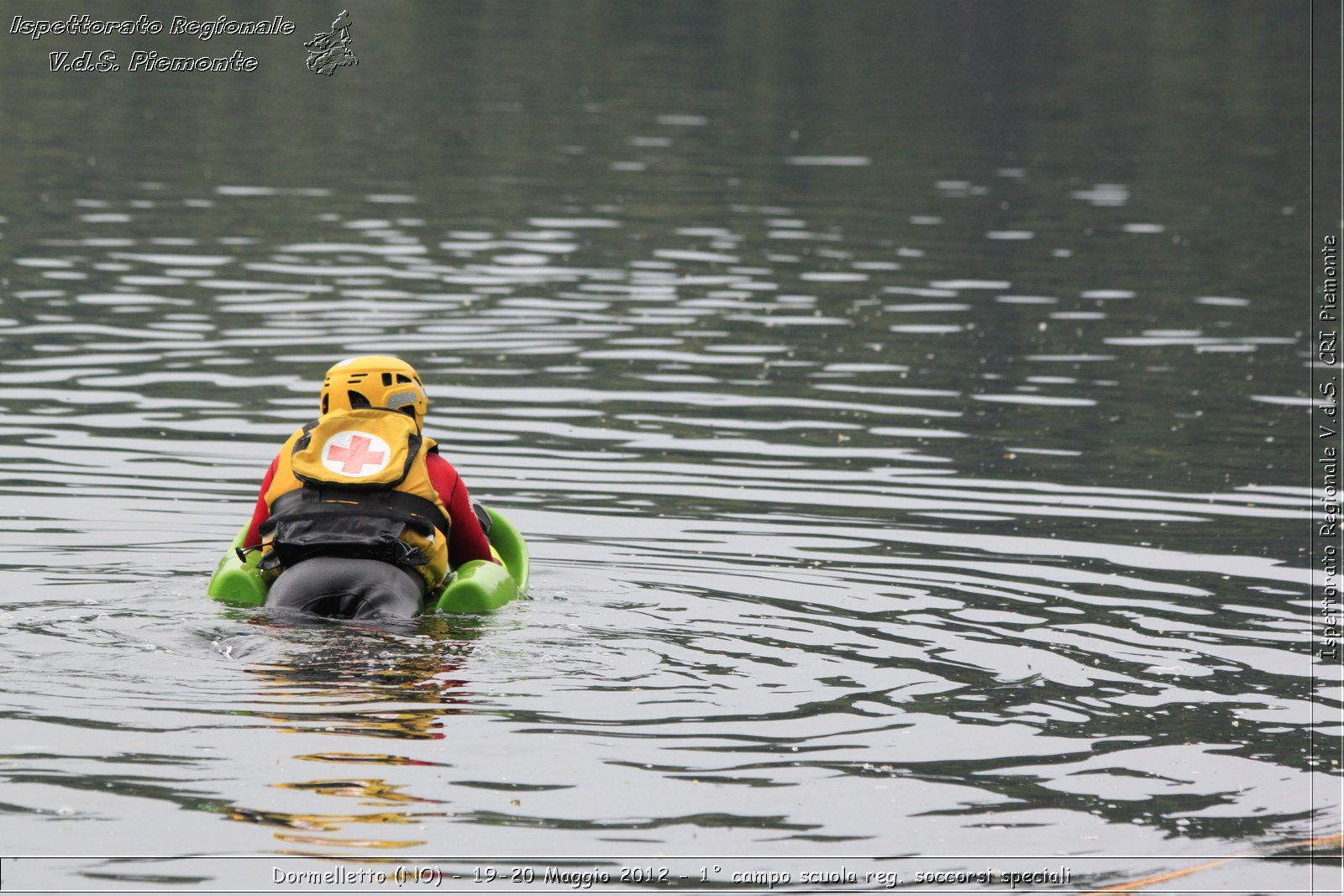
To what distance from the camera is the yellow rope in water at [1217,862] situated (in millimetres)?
7039

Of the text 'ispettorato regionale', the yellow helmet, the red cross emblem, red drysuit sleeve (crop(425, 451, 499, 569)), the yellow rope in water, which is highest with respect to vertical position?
the text 'ispettorato regionale'

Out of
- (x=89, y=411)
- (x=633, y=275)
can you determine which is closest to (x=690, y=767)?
(x=89, y=411)

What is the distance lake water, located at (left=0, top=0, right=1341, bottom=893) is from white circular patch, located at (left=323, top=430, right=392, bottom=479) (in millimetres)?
823

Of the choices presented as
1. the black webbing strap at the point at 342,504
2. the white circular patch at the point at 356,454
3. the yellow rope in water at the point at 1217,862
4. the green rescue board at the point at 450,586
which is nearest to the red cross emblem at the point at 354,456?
the white circular patch at the point at 356,454

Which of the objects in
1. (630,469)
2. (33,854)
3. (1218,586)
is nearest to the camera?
(33,854)

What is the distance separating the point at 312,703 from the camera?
27.9 feet

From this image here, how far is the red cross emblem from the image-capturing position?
9.98 meters

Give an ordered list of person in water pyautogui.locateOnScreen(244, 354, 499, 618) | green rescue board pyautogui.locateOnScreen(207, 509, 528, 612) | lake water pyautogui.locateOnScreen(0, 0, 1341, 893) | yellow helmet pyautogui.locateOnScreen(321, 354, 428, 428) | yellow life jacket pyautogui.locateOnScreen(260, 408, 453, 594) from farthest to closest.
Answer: yellow helmet pyautogui.locateOnScreen(321, 354, 428, 428) < green rescue board pyautogui.locateOnScreen(207, 509, 528, 612) < yellow life jacket pyautogui.locateOnScreen(260, 408, 453, 594) < person in water pyautogui.locateOnScreen(244, 354, 499, 618) < lake water pyautogui.locateOnScreen(0, 0, 1341, 893)

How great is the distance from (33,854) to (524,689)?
2535 mm

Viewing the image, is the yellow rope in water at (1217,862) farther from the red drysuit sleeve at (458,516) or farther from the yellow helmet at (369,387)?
the yellow helmet at (369,387)

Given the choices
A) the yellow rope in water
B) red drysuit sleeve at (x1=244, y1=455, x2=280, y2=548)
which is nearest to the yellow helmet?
red drysuit sleeve at (x1=244, y1=455, x2=280, y2=548)

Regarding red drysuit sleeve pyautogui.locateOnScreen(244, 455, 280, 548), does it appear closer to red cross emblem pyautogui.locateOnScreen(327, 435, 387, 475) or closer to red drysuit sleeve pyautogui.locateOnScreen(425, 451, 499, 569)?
red cross emblem pyautogui.locateOnScreen(327, 435, 387, 475)

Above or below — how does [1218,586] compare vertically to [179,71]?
below

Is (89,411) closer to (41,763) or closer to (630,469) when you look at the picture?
(630,469)
